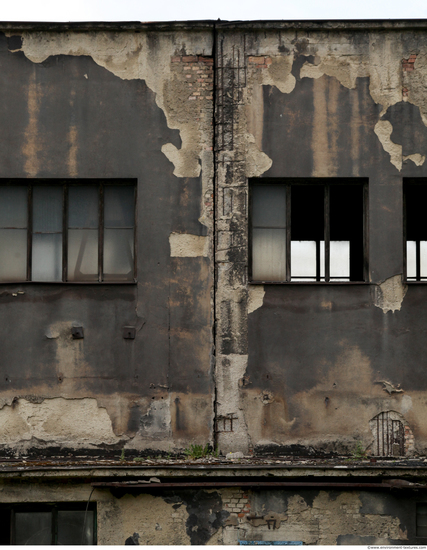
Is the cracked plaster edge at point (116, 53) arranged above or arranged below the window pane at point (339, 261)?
above

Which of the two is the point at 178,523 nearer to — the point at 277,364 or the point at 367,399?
the point at 277,364

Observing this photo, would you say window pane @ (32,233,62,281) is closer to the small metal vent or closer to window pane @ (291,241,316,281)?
window pane @ (291,241,316,281)

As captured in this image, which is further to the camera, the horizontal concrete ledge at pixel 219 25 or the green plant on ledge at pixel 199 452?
the horizontal concrete ledge at pixel 219 25

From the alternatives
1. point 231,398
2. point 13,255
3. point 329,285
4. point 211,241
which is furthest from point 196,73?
point 231,398

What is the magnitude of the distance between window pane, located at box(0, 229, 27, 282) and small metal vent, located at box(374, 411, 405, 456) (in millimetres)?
4922

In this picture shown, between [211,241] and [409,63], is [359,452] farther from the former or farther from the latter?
[409,63]

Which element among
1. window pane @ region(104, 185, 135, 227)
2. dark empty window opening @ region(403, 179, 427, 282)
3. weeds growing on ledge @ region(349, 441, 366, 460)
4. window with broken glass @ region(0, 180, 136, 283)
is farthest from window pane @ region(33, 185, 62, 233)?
weeds growing on ledge @ region(349, 441, 366, 460)

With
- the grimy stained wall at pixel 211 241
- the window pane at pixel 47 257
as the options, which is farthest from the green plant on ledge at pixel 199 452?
the window pane at pixel 47 257

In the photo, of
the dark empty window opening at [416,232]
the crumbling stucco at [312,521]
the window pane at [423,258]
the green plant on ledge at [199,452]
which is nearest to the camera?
the crumbling stucco at [312,521]

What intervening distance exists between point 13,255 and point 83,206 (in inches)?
43.6

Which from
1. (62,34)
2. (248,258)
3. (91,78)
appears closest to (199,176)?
(248,258)

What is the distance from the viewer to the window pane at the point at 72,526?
272 inches

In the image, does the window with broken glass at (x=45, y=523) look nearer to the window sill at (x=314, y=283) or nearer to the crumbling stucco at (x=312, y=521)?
the crumbling stucco at (x=312, y=521)

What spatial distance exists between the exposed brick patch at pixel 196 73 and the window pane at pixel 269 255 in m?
1.90
